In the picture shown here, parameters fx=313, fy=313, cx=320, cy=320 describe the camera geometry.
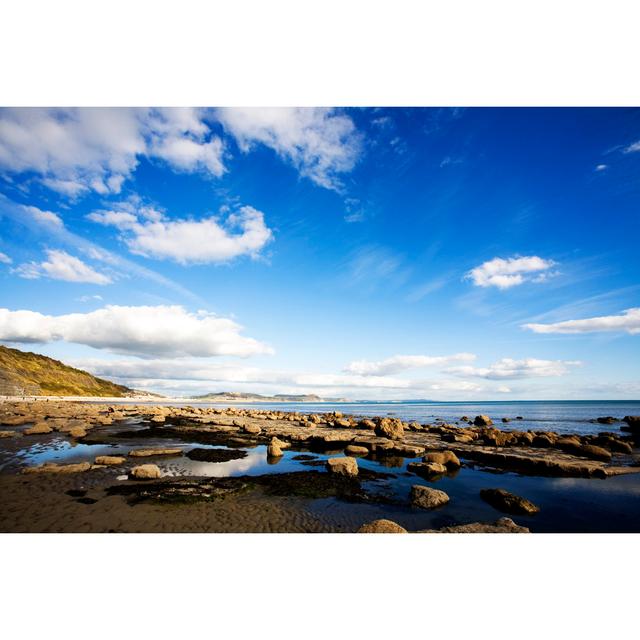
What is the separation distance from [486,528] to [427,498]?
2772 millimetres

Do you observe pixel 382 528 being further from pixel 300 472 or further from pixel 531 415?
pixel 531 415

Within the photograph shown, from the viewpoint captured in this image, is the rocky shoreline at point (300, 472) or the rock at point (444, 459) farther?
the rock at point (444, 459)

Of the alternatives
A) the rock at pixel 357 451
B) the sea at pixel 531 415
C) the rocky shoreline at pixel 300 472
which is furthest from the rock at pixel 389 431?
the sea at pixel 531 415

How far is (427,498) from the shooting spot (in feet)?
37.4

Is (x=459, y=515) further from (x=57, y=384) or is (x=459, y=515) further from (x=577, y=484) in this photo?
(x=57, y=384)

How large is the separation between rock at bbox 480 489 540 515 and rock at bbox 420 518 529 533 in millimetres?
1848

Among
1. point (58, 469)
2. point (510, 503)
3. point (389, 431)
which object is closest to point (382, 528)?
point (510, 503)

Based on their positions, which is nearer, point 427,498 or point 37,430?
point 427,498

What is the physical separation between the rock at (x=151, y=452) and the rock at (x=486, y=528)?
16622mm

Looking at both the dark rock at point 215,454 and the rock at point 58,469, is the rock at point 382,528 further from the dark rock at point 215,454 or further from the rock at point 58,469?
the rock at point 58,469

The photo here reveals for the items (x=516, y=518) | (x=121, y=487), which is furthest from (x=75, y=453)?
(x=516, y=518)

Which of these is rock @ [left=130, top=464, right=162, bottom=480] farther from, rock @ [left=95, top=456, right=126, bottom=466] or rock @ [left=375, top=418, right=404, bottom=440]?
rock @ [left=375, top=418, right=404, bottom=440]

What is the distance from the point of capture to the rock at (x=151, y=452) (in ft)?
60.9

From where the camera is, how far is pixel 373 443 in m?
23.3
